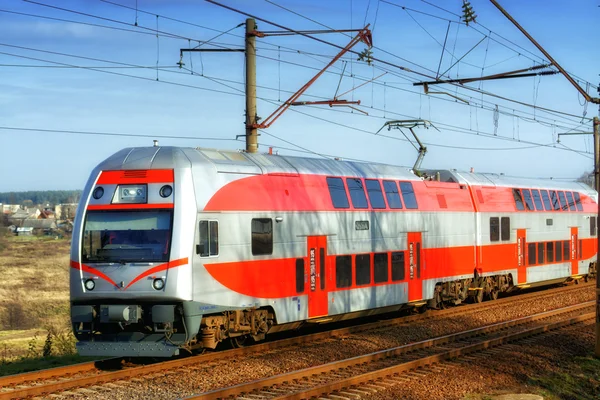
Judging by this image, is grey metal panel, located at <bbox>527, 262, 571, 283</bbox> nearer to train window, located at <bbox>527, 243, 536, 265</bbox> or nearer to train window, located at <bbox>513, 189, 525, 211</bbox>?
train window, located at <bbox>527, 243, 536, 265</bbox>

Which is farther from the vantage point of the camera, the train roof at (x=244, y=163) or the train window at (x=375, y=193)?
the train window at (x=375, y=193)

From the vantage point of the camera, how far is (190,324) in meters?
14.3

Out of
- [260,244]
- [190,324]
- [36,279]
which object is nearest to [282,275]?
[260,244]

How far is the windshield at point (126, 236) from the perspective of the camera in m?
14.3

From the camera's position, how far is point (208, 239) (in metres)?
14.9

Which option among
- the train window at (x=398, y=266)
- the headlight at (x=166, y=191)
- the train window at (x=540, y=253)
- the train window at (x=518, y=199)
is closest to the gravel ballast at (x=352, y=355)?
the train window at (x=398, y=266)

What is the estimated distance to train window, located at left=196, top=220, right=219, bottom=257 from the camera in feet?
48.1

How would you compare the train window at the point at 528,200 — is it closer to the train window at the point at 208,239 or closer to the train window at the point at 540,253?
the train window at the point at 540,253

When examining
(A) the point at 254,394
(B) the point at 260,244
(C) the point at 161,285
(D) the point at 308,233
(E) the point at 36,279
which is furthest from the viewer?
(E) the point at 36,279

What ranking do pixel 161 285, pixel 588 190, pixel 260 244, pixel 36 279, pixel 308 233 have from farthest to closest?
pixel 36 279
pixel 588 190
pixel 308 233
pixel 260 244
pixel 161 285

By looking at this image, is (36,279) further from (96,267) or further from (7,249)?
(96,267)

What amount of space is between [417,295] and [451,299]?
2.78m

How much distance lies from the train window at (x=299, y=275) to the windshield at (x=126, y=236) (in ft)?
12.1

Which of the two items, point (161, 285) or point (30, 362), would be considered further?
point (30, 362)
